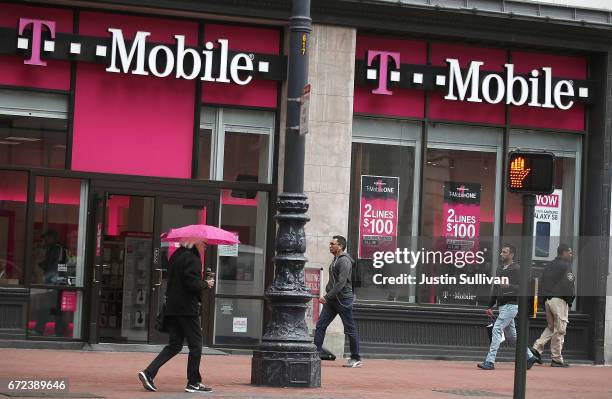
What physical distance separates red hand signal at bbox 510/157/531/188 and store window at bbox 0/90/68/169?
10342mm

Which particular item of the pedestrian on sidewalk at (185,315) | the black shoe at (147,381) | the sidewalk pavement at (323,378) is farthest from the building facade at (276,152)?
the black shoe at (147,381)

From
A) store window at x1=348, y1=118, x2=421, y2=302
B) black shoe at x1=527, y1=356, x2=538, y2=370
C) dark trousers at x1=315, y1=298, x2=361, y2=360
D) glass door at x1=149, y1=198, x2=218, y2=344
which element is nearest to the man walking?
dark trousers at x1=315, y1=298, x2=361, y2=360

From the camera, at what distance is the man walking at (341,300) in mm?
18609

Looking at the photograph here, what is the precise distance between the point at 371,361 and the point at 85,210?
544cm

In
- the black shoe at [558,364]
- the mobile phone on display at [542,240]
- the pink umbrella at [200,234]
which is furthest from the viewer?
the mobile phone on display at [542,240]

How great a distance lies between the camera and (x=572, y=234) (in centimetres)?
2286

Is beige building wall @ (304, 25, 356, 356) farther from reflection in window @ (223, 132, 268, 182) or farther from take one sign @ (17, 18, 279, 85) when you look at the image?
take one sign @ (17, 18, 279, 85)

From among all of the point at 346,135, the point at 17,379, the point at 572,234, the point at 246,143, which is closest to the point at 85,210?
the point at 246,143

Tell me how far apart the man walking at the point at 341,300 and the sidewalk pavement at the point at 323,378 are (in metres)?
0.45

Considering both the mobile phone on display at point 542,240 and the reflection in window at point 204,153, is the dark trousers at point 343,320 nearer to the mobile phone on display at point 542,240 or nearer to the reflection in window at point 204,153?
the reflection in window at point 204,153

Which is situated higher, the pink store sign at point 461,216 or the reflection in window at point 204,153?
the reflection in window at point 204,153

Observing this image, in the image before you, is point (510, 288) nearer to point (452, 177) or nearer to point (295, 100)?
point (452, 177)

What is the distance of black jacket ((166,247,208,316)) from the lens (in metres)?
13.4

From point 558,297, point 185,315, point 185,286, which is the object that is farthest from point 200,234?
point 558,297
